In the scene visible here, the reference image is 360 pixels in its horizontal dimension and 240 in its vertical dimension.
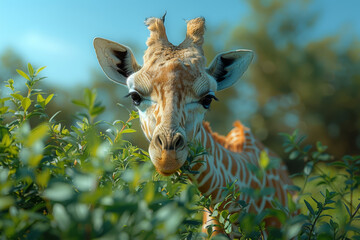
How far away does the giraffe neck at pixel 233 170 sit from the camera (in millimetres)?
1814

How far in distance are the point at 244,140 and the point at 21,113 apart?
96.9 inches

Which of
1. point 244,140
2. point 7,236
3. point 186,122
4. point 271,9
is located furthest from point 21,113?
point 271,9

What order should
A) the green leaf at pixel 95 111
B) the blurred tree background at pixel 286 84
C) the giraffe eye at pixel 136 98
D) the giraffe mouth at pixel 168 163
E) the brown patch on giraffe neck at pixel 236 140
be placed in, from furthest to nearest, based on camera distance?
the blurred tree background at pixel 286 84 → the brown patch on giraffe neck at pixel 236 140 → the giraffe eye at pixel 136 98 → the giraffe mouth at pixel 168 163 → the green leaf at pixel 95 111

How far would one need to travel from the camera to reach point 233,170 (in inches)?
88.5

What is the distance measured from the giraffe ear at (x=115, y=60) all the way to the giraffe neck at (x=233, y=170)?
69cm

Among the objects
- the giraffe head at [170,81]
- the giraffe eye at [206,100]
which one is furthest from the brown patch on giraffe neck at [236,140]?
the giraffe eye at [206,100]

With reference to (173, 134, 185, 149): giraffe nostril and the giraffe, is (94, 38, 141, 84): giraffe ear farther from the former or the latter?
(173, 134, 185, 149): giraffe nostril

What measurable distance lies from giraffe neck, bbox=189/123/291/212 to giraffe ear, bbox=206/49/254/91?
378 mm

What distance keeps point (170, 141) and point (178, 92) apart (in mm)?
356

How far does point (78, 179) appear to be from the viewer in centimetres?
52

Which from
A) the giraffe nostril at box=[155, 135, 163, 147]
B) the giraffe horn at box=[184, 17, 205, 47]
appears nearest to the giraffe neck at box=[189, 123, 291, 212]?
the giraffe nostril at box=[155, 135, 163, 147]

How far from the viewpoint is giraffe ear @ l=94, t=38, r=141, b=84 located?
209cm

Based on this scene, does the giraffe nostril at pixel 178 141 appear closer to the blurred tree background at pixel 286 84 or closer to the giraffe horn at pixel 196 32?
the giraffe horn at pixel 196 32

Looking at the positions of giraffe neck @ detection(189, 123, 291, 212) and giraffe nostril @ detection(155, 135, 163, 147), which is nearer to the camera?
giraffe nostril @ detection(155, 135, 163, 147)
